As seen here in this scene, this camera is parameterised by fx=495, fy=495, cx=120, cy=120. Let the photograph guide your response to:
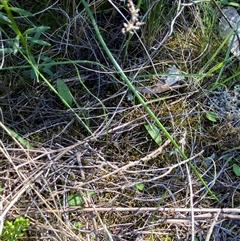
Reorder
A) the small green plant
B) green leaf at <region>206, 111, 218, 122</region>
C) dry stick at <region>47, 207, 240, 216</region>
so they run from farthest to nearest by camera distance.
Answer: green leaf at <region>206, 111, 218, 122</region> → dry stick at <region>47, 207, 240, 216</region> → the small green plant

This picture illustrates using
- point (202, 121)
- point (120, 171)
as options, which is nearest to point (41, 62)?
point (120, 171)

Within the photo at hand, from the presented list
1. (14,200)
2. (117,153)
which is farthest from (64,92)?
(14,200)

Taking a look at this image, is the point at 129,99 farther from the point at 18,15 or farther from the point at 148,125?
the point at 18,15

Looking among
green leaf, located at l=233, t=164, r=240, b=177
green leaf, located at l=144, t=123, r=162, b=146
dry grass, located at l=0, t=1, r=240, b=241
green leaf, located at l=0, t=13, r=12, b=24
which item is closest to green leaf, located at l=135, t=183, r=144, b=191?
dry grass, located at l=0, t=1, r=240, b=241

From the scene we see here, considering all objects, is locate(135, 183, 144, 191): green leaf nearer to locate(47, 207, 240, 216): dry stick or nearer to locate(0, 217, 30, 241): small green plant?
locate(47, 207, 240, 216): dry stick

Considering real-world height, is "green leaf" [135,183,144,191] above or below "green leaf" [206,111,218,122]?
below
